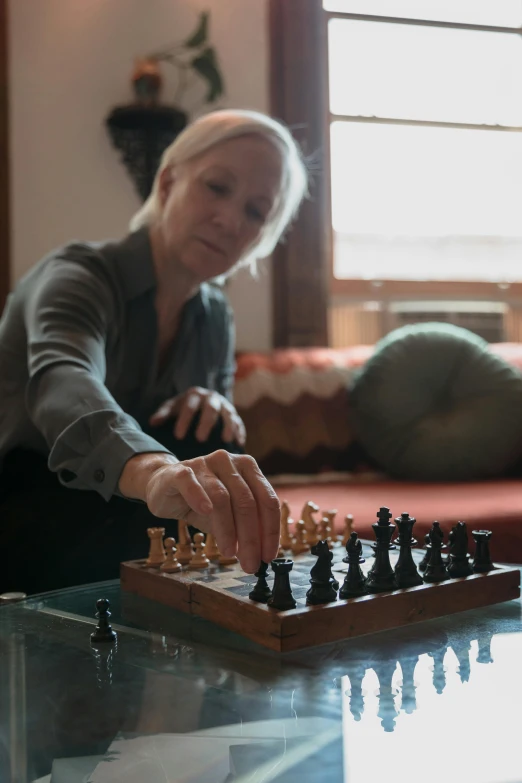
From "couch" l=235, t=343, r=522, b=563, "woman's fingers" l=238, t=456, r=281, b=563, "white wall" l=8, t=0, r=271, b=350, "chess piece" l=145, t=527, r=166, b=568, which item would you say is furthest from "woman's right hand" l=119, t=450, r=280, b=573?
"white wall" l=8, t=0, r=271, b=350

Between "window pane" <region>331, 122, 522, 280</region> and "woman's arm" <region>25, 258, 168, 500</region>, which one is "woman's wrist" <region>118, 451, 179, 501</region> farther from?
"window pane" <region>331, 122, 522, 280</region>

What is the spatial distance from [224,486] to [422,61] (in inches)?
116

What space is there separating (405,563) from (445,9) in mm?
3017

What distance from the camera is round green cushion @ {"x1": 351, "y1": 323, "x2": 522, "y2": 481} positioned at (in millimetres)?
2338

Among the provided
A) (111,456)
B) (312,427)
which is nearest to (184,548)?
(111,456)

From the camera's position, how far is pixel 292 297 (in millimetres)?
2994

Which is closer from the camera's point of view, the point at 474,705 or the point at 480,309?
the point at 474,705

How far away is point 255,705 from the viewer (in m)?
0.68

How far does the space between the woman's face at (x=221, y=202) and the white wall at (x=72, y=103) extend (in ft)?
3.87

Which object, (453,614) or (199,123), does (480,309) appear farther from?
(453,614)

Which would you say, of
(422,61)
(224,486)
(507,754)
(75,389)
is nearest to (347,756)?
(507,754)

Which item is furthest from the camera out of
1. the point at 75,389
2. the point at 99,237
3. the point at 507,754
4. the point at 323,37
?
the point at 323,37

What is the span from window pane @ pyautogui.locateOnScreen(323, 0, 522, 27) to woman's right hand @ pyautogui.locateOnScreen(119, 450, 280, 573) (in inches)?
110

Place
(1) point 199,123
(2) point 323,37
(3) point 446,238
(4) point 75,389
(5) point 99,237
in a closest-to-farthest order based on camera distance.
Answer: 1. (4) point 75,389
2. (1) point 199,123
3. (5) point 99,237
4. (2) point 323,37
5. (3) point 446,238
